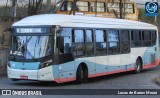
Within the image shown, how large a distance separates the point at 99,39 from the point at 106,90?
459cm

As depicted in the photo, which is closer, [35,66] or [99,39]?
[35,66]

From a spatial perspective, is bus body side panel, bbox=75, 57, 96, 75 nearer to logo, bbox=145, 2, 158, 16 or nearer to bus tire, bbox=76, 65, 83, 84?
bus tire, bbox=76, 65, 83, 84

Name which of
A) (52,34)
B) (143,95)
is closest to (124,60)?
(52,34)

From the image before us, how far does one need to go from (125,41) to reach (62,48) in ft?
21.6

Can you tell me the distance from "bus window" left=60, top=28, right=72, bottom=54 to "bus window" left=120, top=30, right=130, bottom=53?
18.1 feet

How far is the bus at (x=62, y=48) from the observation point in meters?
19.6

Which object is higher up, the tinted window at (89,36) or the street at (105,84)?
the tinted window at (89,36)

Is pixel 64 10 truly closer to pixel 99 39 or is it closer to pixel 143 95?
pixel 99 39

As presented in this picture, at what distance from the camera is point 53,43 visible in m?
19.7

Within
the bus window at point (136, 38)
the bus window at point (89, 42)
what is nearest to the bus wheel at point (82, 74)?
the bus window at point (89, 42)

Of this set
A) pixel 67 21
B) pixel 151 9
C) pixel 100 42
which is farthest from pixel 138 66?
pixel 67 21

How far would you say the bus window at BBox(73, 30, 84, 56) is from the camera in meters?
21.0

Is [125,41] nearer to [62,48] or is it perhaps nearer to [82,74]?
[82,74]

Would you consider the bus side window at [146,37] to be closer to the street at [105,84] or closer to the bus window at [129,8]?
the street at [105,84]
